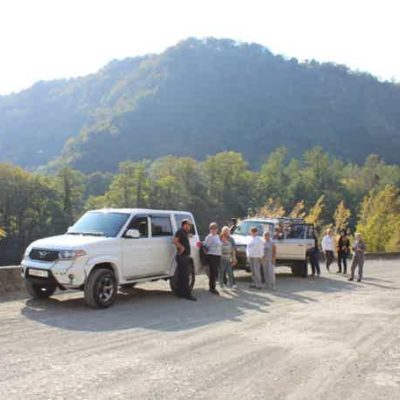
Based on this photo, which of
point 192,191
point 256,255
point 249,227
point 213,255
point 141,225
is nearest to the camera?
point 141,225

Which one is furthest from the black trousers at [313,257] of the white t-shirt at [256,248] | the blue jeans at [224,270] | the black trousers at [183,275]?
the black trousers at [183,275]

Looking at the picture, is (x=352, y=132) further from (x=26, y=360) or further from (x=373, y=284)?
(x=26, y=360)

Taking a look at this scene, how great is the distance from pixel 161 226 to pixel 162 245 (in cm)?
48

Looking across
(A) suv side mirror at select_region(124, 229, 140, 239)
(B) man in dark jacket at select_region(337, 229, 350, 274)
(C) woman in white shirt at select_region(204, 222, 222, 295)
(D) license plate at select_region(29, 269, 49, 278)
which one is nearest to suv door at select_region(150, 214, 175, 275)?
(A) suv side mirror at select_region(124, 229, 140, 239)

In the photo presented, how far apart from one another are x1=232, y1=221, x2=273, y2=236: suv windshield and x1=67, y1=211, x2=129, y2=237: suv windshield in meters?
7.02

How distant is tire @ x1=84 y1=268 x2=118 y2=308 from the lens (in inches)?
426

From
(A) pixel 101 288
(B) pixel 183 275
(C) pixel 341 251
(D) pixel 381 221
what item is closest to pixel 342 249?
(C) pixel 341 251

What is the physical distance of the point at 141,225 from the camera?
12.5 metres

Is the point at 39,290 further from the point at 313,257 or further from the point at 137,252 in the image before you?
the point at 313,257

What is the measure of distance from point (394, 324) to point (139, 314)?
468 centimetres

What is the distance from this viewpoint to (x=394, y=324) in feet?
33.9

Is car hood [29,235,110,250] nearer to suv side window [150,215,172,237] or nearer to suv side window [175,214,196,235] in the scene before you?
suv side window [150,215,172,237]

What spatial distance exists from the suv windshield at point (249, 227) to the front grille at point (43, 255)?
28.3 feet

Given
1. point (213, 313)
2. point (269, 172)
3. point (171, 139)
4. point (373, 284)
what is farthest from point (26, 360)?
point (171, 139)
